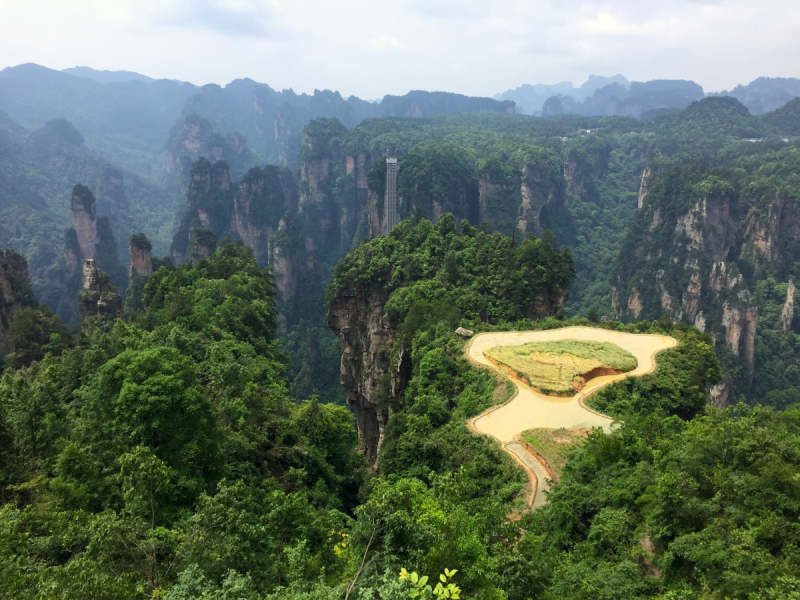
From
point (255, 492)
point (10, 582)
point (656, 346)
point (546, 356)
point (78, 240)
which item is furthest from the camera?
point (78, 240)

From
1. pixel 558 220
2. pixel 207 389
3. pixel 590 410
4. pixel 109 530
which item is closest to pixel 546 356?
pixel 590 410

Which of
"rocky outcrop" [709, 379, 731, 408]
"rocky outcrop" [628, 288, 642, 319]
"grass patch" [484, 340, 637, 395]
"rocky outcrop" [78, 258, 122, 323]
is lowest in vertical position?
"rocky outcrop" [709, 379, 731, 408]

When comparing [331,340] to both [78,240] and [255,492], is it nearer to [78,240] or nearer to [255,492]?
[78,240]

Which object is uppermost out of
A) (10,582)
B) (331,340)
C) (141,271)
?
(10,582)

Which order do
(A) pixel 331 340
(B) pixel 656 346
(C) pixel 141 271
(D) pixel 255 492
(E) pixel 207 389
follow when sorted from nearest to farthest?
(D) pixel 255 492 → (E) pixel 207 389 → (B) pixel 656 346 → (C) pixel 141 271 → (A) pixel 331 340

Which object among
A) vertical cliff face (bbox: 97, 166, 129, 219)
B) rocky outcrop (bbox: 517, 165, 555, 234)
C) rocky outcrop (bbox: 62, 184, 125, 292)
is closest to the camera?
rocky outcrop (bbox: 62, 184, 125, 292)

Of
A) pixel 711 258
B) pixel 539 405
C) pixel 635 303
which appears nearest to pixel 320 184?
pixel 635 303

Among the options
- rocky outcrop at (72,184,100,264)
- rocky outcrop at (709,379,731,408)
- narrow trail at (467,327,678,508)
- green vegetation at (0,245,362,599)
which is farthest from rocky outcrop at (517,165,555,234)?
green vegetation at (0,245,362,599)

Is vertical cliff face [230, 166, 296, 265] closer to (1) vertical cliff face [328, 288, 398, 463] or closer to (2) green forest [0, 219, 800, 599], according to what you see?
(1) vertical cliff face [328, 288, 398, 463]
